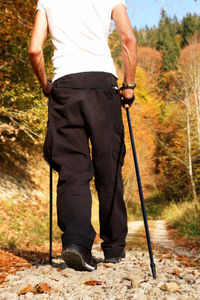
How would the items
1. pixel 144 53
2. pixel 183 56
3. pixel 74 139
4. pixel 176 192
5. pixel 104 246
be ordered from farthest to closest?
pixel 144 53 < pixel 176 192 < pixel 183 56 < pixel 104 246 < pixel 74 139

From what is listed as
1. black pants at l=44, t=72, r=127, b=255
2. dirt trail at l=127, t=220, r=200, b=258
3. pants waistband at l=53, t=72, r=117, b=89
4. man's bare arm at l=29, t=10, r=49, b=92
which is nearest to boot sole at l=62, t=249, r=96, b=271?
black pants at l=44, t=72, r=127, b=255

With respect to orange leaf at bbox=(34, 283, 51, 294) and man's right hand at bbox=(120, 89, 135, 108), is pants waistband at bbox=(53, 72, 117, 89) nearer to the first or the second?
man's right hand at bbox=(120, 89, 135, 108)

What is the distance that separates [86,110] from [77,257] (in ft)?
3.41

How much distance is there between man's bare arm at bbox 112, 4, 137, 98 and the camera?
273 centimetres

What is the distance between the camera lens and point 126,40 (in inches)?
108

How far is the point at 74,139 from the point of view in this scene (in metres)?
2.68

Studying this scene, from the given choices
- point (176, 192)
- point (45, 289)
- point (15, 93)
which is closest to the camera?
point (45, 289)

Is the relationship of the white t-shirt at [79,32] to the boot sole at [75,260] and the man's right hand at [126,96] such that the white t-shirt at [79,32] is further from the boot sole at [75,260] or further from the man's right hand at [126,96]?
the boot sole at [75,260]

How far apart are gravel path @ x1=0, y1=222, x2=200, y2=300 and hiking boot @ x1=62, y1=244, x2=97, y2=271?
53mm

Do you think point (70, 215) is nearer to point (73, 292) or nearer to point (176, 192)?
point (73, 292)

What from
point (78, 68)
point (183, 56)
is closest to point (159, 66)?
point (183, 56)

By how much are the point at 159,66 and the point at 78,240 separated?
4361 centimetres

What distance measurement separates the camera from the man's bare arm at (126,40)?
273 centimetres

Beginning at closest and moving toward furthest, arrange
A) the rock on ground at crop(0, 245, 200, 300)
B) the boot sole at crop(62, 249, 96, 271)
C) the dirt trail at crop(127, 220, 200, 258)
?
the rock on ground at crop(0, 245, 200, 300) < the boot sole at crop(62, 249, 96, 271) < the dirt trail at crop(127, 220, 200, 258)
